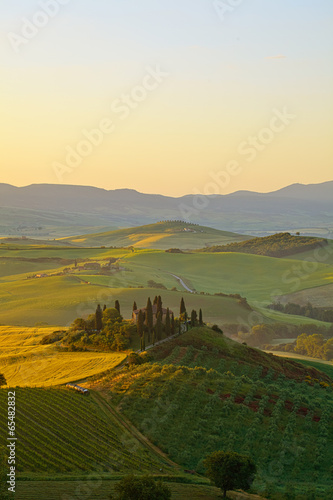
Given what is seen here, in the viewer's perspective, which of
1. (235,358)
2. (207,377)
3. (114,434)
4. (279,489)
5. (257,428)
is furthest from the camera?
(235,358)

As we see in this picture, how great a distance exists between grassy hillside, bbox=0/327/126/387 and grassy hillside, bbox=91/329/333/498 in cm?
614

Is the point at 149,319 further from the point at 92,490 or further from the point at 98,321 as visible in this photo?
the point at 92,490

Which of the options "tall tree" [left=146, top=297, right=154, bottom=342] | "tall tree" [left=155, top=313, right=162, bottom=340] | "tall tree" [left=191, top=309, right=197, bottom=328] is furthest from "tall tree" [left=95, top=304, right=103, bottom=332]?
"tall tree" [left=191, top=309, right=197, bottom=328]

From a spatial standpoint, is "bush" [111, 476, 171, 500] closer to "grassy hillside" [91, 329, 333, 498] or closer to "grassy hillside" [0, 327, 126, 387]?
"grassy hillside" [91, 329, 333, 498]

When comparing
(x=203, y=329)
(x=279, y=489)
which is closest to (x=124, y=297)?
(x=203, y=329)

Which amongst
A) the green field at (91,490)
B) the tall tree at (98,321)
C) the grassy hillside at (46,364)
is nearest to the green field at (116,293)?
the tall tree at (98,321)

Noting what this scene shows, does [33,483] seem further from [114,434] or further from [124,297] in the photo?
[124,297]

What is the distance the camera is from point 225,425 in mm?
46094

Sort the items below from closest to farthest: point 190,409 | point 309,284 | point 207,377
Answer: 1. point 190,409
2. point 207,377
3. point 309,284

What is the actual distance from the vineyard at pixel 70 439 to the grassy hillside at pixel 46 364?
11.9 metres

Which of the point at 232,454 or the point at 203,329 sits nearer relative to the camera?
the point at 232,454

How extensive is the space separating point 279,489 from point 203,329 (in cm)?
5105

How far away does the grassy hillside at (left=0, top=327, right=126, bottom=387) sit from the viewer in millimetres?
63031

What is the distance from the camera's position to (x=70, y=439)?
40000 mm
